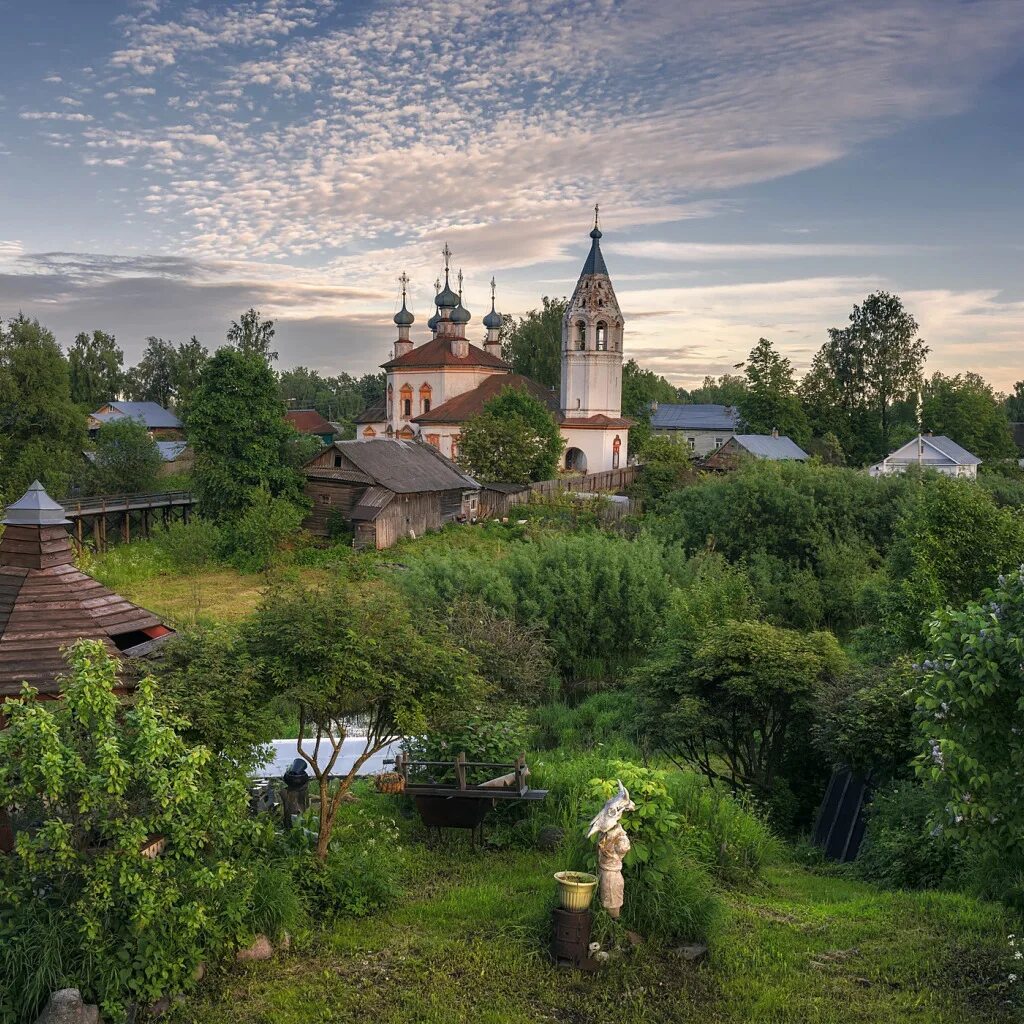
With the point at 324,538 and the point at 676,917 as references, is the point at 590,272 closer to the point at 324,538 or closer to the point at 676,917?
the point at 324,538

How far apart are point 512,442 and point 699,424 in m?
34.5

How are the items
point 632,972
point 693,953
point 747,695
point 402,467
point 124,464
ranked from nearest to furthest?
point 632,972, point 693,953, point 747,695, point 402,467, point 124,464

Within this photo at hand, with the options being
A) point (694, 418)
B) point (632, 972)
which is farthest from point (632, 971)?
point (694, 418)

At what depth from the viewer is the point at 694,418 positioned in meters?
77.1

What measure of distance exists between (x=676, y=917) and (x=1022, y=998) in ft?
9.00

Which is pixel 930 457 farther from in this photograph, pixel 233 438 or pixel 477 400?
pixel 233 438

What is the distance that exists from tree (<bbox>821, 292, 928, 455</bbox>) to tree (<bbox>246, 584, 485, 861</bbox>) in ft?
207

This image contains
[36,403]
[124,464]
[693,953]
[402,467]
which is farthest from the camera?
[36,403]

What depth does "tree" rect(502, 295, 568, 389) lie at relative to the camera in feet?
249

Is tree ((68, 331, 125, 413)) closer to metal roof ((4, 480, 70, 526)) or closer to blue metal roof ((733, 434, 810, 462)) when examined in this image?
→ blue metal roof ((733, 434, 810, 462))

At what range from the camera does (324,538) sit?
37594mm

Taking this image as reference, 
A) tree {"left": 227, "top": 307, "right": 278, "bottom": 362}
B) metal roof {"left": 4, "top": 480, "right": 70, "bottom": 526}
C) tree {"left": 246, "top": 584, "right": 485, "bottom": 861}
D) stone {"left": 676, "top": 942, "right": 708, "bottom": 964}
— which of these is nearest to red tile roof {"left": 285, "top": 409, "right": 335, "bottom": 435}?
tree {"left": 227, "top": 307, "right": 278, "bottom": 362}

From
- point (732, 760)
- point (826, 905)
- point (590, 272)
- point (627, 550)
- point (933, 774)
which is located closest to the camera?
point (933, 774)

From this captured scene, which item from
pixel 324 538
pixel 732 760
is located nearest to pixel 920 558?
pixel 732 760
